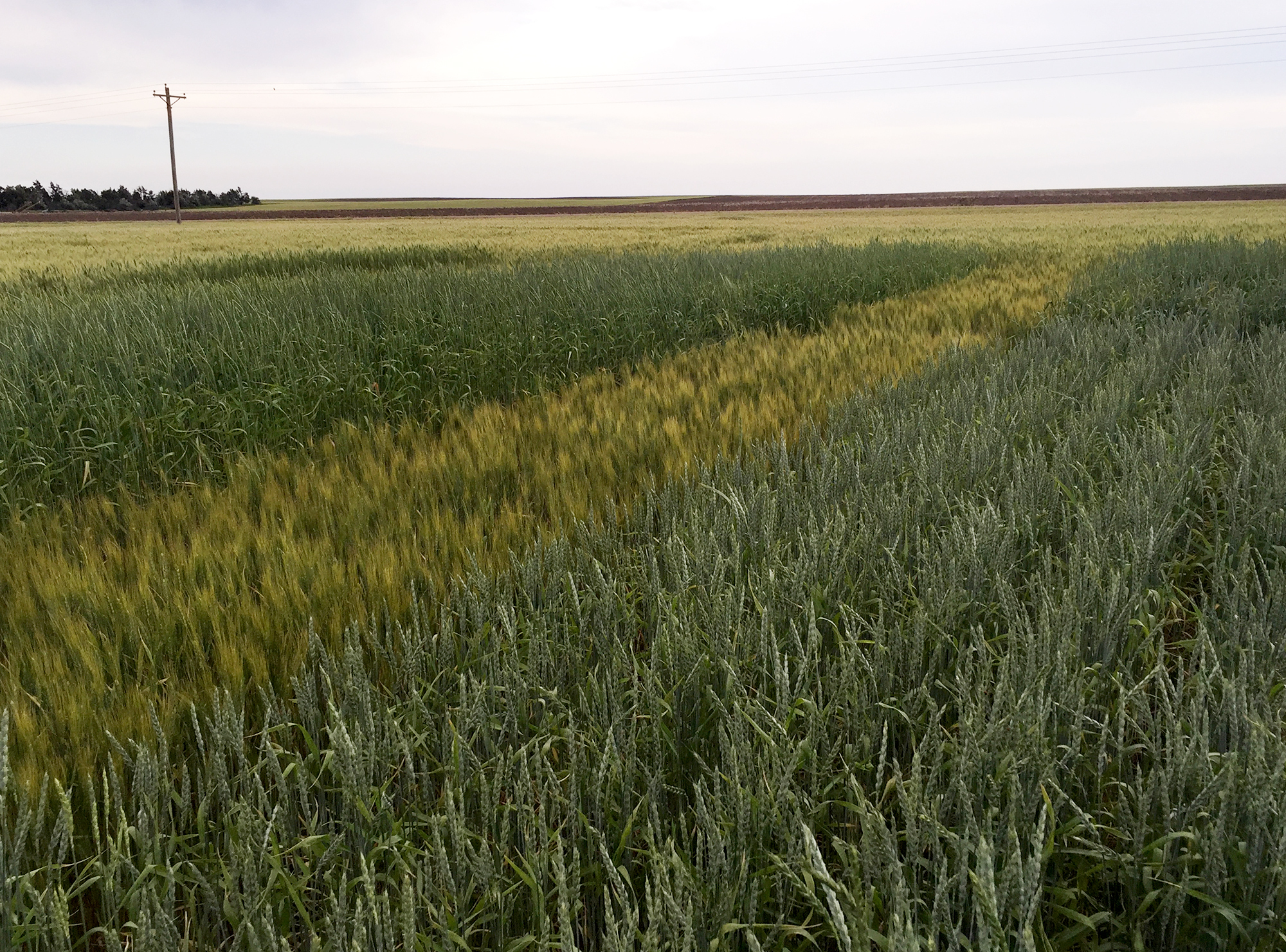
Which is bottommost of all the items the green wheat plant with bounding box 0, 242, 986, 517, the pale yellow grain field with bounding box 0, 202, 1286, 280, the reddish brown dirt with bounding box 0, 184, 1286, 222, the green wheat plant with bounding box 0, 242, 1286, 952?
the green wheat plant with bounding box 0, 242, 1286, 952

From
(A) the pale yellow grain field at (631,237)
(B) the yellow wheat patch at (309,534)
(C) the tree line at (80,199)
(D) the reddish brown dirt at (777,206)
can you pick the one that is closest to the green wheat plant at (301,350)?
(B) the yellow wheat patch at (309,534)

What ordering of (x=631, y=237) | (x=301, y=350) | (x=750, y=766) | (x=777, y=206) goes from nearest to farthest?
(x=750, y=766), (x=301, y=350), (x=631, y=237), (x=777, y=206)

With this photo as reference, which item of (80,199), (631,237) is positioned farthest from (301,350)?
(80,199)

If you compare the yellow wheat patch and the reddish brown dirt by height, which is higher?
the reddish brown dirt

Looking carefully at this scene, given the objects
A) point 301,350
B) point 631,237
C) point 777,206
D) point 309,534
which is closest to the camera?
point 309,534

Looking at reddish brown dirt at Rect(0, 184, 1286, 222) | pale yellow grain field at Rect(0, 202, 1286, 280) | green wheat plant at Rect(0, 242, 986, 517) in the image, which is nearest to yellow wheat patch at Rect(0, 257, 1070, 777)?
green wheat plant at Rect(0, 242, 986, 517)

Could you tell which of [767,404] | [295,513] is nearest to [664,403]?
[767,404]

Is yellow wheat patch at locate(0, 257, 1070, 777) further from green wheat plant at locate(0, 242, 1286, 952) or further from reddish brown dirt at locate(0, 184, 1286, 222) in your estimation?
reddish brown dirt at locate(0, 184, 1286, 222)

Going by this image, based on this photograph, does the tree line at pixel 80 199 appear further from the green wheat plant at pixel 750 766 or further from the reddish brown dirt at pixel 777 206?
the green wheat plant at pixel 750 766

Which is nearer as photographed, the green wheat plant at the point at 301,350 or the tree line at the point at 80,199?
the green wheat plant at the point at 301,350

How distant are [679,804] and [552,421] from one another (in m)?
2.69

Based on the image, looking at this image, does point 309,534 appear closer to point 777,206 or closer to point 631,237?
point 631,237

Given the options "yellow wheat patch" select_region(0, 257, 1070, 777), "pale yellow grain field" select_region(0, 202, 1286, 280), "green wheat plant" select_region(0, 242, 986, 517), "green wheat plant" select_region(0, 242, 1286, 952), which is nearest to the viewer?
"green wheat plant" select_region(0, 242, 1286, 952)

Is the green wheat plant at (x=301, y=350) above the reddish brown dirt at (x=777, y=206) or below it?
below
